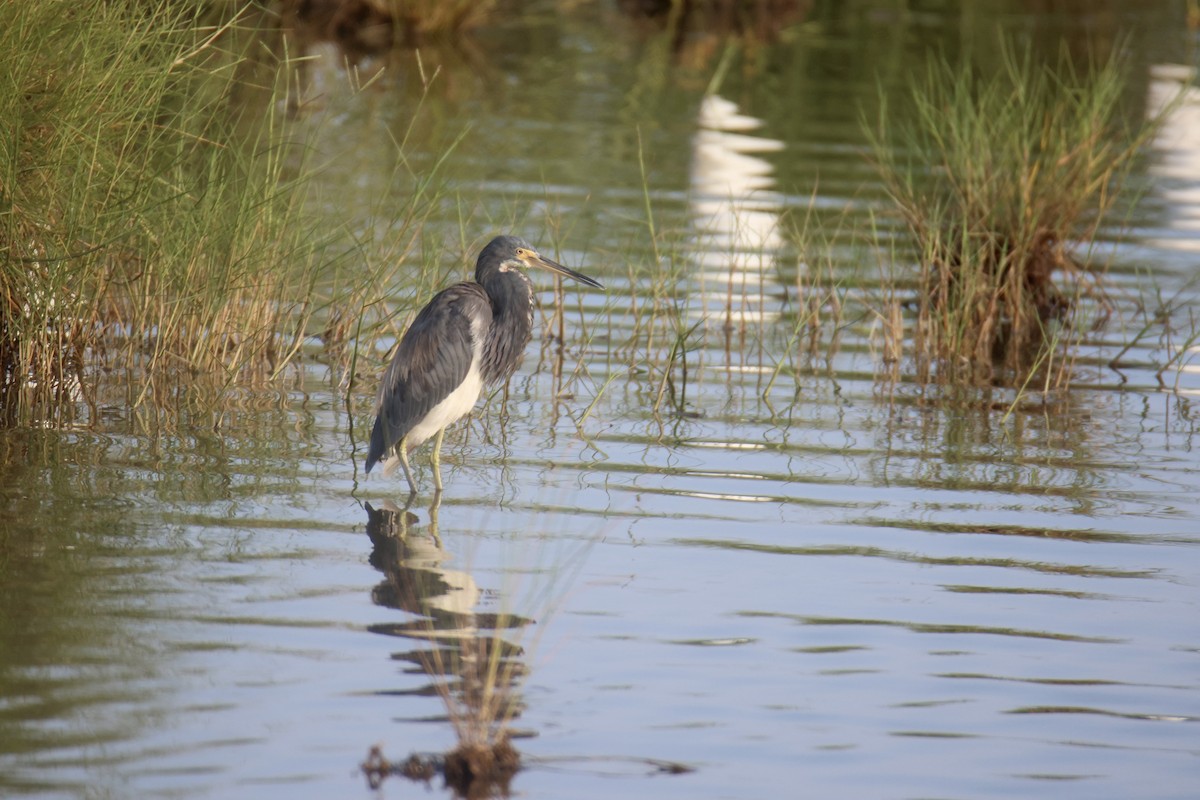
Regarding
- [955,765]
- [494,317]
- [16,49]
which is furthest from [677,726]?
[16,49]

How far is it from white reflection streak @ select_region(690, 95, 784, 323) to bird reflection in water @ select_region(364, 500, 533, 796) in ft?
10.4

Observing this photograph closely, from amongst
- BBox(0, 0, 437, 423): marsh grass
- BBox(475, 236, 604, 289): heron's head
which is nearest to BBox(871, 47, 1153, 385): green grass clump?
BBox(475, 236, 604, 289): heron's head

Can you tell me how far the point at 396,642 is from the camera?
4.72 metres

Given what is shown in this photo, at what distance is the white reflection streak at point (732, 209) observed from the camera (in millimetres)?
9523

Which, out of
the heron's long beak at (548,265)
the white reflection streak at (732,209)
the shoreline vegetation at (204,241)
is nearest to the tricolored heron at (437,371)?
the heron's long beak at (548,265)

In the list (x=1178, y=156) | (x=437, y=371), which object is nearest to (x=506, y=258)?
(x=437, y=371)

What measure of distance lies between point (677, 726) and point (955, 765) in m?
0.74

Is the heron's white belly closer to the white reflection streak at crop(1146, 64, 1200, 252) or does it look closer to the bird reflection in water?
the bird reflection in water

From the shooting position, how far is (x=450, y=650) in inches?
182

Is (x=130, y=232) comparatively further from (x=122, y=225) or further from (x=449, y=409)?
(x=449, y=409)

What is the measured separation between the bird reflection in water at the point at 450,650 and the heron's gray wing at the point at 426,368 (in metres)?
0.35

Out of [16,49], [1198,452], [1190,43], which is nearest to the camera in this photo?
Result: [16,49]

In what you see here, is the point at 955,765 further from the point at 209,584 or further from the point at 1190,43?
the point at 1190,43

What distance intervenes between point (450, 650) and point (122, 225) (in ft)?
10.4
